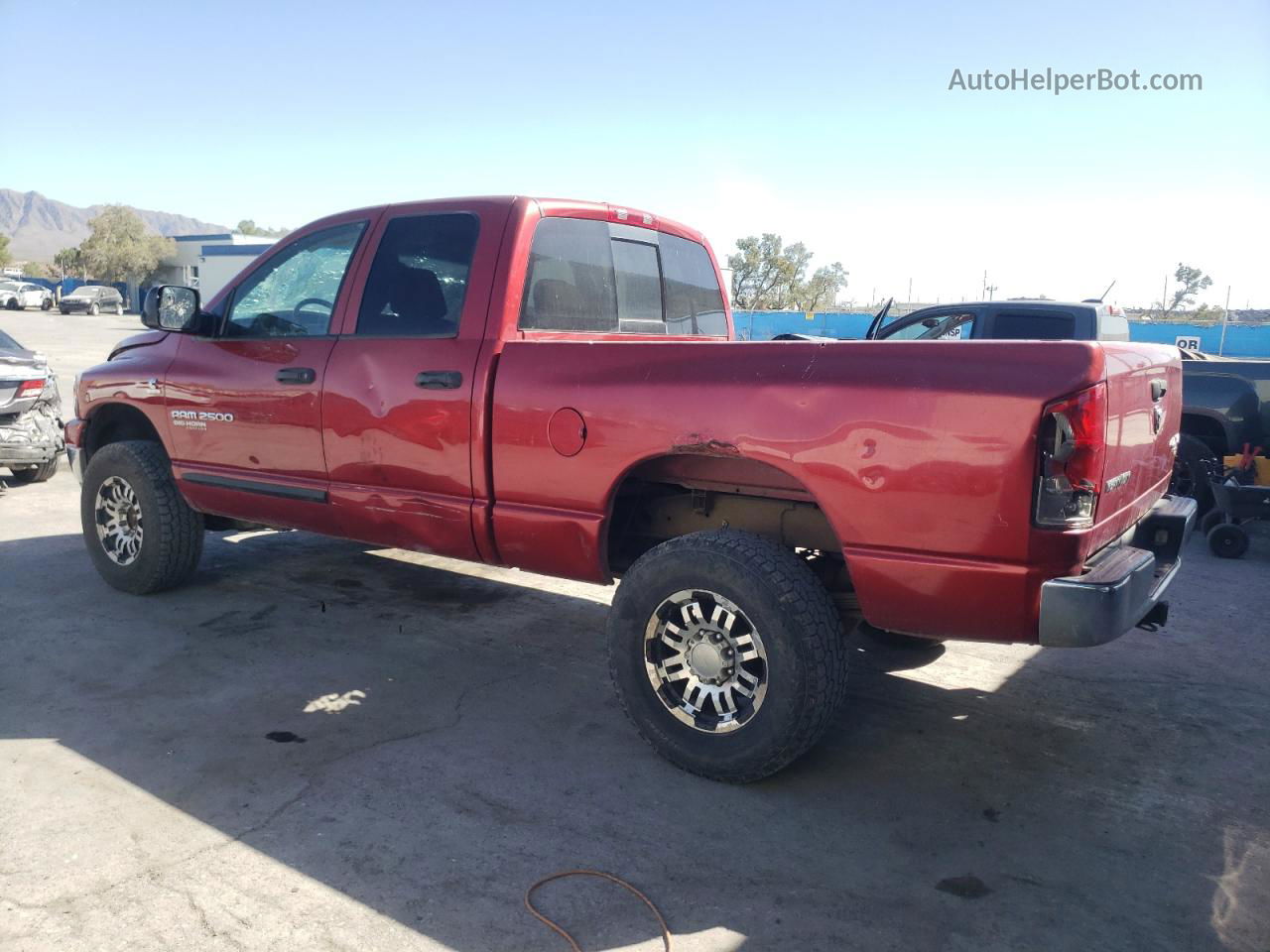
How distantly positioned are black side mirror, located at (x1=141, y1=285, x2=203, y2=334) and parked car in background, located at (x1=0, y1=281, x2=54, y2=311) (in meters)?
57.8

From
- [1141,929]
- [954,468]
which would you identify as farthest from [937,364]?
[1141,929]

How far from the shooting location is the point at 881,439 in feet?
9.98

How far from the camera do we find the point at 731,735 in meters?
Result: 3.44

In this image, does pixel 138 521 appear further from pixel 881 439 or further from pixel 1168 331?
pixel 1168 331

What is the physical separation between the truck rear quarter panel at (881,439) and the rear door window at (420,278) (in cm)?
72

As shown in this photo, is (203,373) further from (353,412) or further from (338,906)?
(338,906)

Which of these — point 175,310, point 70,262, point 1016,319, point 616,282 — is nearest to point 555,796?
point 616,282

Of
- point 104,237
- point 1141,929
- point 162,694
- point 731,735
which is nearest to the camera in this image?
point 1141,929

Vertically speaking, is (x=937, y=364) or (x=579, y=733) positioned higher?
(x=937, y=364)

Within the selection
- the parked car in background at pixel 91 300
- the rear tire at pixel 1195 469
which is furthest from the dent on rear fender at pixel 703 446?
the parked car in background at pixel 91 300

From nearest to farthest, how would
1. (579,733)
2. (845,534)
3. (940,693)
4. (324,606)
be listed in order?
(845,534) → (579,733) → (940,693) → (324,606)

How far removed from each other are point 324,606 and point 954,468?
3.86 metres

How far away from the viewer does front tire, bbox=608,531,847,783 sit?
3271mm

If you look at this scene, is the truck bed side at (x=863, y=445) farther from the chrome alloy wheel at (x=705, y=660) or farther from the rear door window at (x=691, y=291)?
the rear door window at (x=691, y=291)
